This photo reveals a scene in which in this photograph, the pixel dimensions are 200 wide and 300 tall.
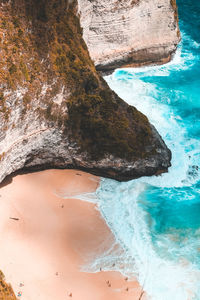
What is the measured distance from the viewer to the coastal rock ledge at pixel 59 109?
1464 centimetres

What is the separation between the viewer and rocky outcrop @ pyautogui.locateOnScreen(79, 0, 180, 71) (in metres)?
24.1

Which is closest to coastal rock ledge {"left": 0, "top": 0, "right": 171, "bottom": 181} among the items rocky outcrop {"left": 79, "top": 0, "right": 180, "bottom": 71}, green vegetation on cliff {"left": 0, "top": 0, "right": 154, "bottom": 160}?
green vegetation on cliff {"left": 0, "top": 0, "right": 154, "bottom": 160}

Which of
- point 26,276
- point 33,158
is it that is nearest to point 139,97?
point 33,158

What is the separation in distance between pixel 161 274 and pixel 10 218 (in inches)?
255

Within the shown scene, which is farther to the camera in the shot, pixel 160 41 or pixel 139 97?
pixel 160 41

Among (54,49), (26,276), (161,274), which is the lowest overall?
(161,274)

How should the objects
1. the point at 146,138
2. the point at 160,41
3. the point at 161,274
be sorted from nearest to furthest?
the point at 161,274 < the point at 146,138 < the point at 160,41

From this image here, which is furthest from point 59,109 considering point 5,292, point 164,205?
point 5,292

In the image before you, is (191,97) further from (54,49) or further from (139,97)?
(54,49)

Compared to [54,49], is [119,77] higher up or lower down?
lower down

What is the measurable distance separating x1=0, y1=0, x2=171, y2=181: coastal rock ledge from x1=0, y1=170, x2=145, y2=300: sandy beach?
1.02 metres

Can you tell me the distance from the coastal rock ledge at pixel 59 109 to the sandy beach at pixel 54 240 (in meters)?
1.02

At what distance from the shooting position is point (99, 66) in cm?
2669

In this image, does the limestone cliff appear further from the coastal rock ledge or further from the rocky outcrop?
the rocky outcrop
